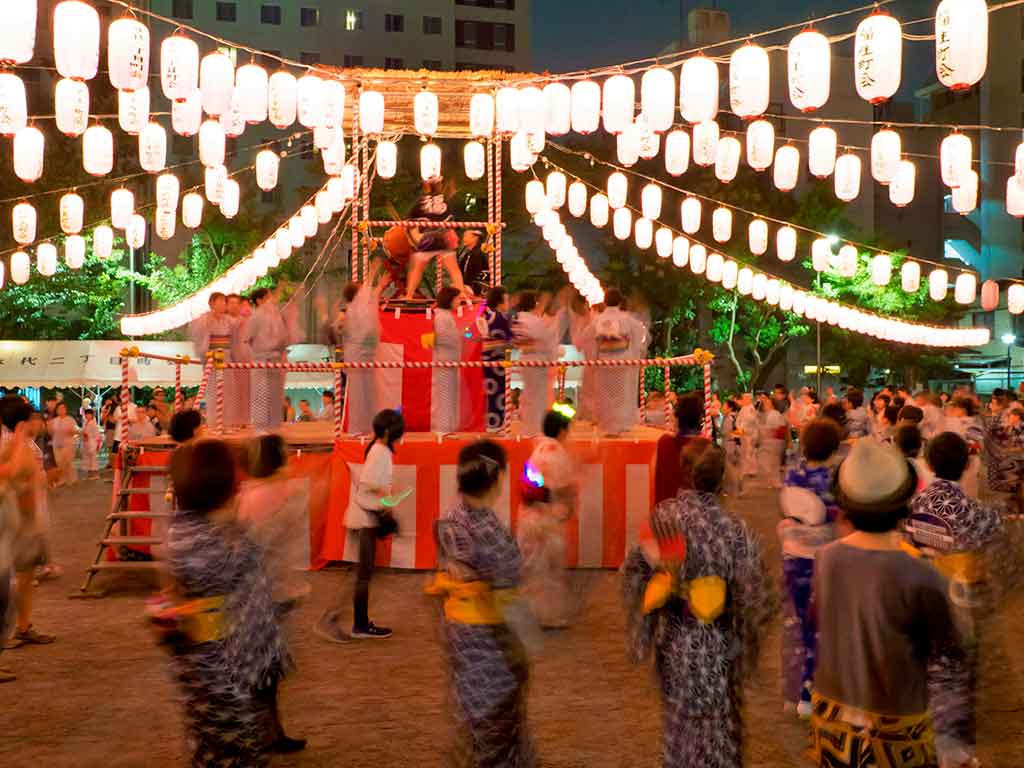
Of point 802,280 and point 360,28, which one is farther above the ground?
point 360,28

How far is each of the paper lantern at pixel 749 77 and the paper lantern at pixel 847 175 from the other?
4.23 m

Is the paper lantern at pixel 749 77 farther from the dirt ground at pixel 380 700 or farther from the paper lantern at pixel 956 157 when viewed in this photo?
the dirt ground at pixel 380 700

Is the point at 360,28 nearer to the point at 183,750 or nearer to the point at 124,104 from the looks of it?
the point at 124,104

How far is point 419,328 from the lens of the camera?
1260 cm

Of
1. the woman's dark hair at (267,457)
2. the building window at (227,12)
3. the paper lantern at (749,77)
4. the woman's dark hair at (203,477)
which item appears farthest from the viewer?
the building window at (227,12)

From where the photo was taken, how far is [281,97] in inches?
551

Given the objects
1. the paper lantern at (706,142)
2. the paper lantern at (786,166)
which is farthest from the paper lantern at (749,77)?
the paper lantern at (786,166)

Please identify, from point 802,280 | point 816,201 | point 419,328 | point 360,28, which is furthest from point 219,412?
point 360,28

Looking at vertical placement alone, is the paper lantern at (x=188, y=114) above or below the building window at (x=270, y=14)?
below

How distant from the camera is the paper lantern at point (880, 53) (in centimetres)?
1077

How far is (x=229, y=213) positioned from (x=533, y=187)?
587 centimetres

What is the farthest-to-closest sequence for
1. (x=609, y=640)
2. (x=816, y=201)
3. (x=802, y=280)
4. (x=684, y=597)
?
(x=802, y=280), (x=816, y=201), (x=609, y=640), (x=684, y=597)

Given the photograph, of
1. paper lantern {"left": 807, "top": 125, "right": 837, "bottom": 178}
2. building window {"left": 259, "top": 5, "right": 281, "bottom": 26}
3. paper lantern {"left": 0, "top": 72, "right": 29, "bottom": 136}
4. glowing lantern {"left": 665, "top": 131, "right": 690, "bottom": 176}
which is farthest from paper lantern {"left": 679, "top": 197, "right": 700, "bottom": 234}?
building window {"left": 259, "top": 5, "right": 281, "bottom": 26}

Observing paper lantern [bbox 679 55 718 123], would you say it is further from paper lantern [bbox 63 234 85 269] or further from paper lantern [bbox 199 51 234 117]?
paper lantern [bbox 63 234 85 269]
